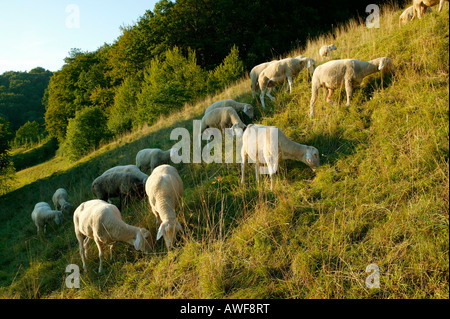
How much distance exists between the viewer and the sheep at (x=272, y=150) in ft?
22.1

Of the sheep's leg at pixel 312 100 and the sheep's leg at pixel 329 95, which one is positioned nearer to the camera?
the sheep's leg at pixel 312 100

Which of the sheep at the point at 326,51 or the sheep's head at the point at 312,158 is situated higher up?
the sheep at the point at 326,51

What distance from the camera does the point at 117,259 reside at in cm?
654

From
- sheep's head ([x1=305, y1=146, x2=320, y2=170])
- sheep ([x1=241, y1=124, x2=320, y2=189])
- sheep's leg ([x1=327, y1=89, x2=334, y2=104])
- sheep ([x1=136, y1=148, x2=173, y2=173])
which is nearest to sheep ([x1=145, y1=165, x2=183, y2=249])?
sheep ([x1=241, y1=124, x2=320, y2=189])

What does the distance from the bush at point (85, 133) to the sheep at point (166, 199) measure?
64.9 ft

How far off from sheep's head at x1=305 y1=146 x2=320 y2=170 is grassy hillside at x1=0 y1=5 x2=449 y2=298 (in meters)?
0.17

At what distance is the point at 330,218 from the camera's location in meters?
5.21

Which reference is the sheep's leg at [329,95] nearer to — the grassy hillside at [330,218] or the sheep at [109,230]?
the grassy hillside at [330,218]

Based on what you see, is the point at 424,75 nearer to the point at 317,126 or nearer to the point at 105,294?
the point at 317,126

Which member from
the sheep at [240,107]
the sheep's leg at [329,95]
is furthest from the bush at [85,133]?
the sheep's leg at [329,95]

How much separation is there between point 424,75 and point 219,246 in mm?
5971

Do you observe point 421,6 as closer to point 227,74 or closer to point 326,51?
point 326,51

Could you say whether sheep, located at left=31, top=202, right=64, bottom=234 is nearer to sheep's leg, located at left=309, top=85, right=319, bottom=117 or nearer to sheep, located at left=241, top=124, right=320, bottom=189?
sheep, located at left=241, top=124, right=320, bottom=189

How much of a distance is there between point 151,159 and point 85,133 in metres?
17.7
